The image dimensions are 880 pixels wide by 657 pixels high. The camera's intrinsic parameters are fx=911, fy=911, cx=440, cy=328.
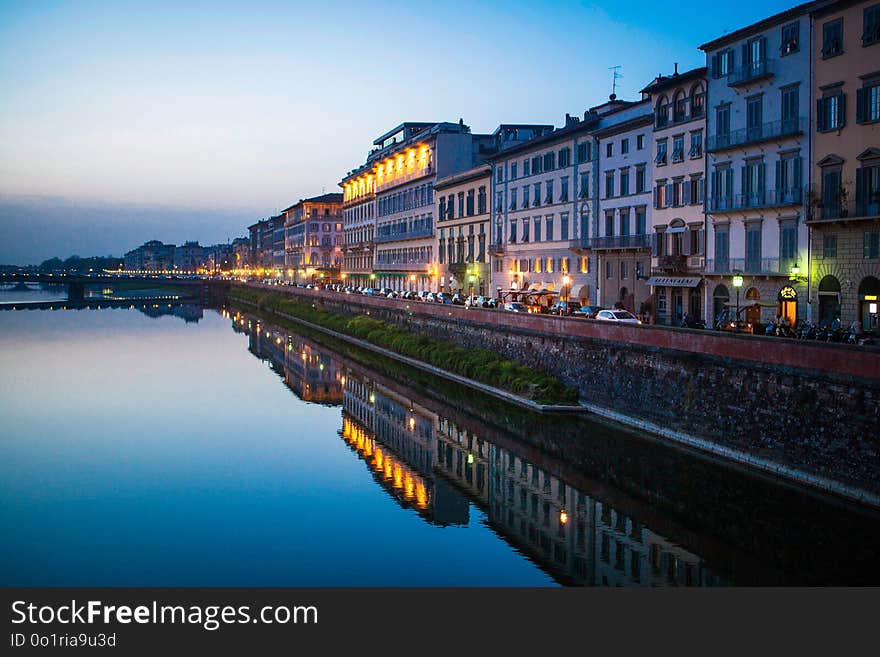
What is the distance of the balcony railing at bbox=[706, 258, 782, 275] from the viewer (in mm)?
36500

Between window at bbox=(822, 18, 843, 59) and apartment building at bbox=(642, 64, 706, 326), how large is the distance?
25.3 feet

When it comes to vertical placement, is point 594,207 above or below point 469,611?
above

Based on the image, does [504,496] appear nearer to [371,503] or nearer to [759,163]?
[371,503]

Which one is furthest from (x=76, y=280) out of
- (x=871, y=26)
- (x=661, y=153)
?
(x=871, y=26)

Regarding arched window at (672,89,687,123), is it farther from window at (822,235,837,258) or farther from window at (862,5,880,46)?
window at (862,5,880,46)

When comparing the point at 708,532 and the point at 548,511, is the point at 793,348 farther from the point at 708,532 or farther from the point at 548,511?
the point at 548,511

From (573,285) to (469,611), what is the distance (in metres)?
40.0

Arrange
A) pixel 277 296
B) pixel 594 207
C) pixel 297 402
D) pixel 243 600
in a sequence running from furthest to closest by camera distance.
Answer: pixel 277 296
pixel 594 207
pixel 297 402
pixel 243 600

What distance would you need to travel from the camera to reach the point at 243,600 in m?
14.9

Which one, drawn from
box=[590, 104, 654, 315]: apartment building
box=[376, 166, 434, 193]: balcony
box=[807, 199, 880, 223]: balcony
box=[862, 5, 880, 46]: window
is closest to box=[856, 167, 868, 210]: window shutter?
box=[807, 199, 880, 223]: balcony

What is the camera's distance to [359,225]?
110 m

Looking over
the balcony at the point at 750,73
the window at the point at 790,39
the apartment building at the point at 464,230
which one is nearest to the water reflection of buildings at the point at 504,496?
the balcony at the point at 750,73

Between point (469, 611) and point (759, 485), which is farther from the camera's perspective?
point (759, 485)

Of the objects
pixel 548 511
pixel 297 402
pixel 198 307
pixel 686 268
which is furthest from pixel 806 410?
pixel 198 307
